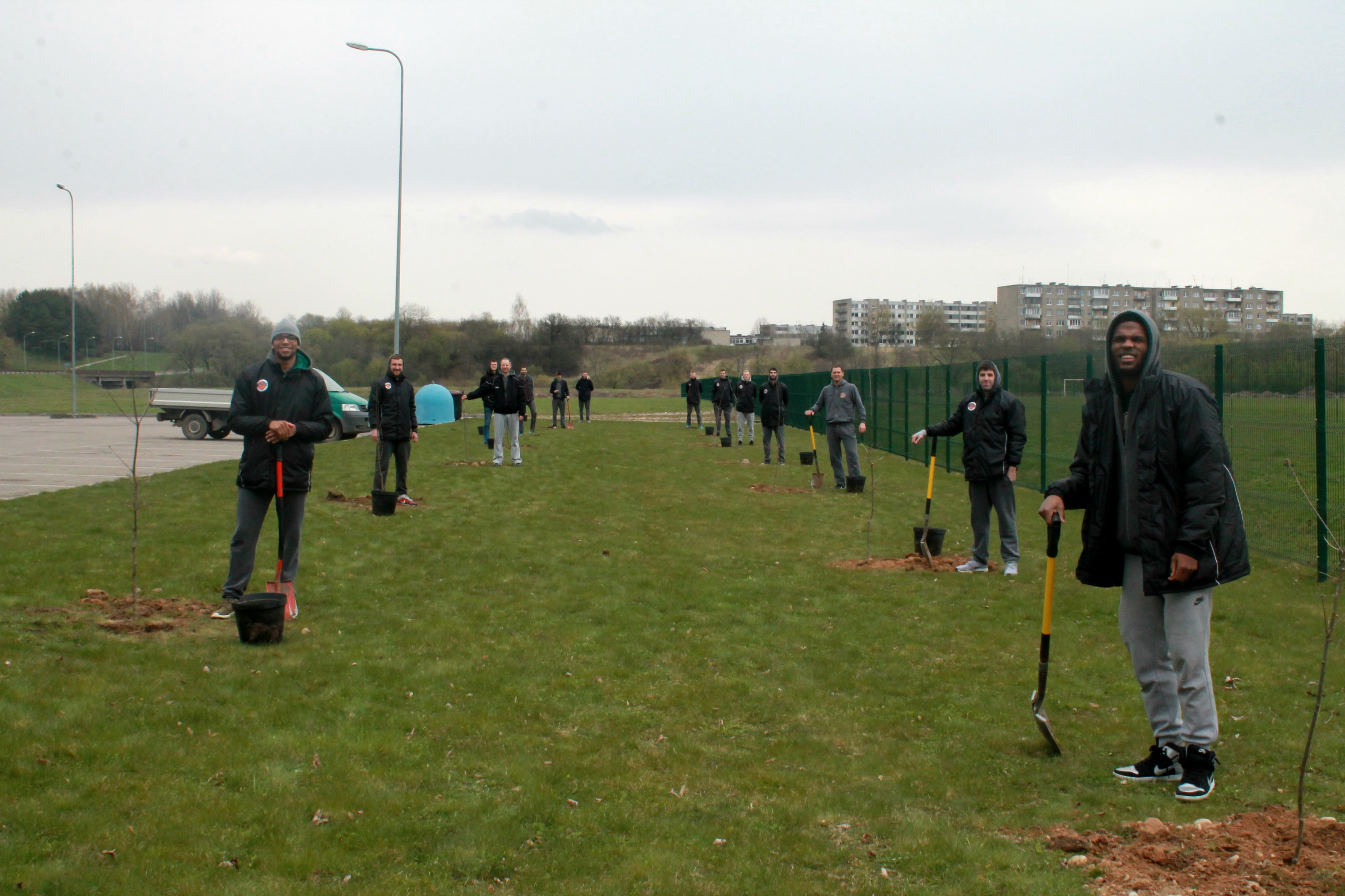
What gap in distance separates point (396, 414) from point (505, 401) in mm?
5138

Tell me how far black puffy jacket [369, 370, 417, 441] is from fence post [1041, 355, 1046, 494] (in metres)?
9.77

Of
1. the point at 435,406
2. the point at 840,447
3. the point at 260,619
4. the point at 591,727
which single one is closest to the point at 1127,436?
the point at 591,727

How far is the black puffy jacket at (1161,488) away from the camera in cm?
418

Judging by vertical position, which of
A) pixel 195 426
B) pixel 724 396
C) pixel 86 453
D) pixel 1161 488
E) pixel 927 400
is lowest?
pixel 86 453

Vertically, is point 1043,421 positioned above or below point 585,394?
below

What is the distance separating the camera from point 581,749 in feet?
16.4

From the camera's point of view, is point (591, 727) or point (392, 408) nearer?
point (591, 727)

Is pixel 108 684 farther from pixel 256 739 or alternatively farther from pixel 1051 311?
pixel 1051 311

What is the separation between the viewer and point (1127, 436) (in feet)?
14.6

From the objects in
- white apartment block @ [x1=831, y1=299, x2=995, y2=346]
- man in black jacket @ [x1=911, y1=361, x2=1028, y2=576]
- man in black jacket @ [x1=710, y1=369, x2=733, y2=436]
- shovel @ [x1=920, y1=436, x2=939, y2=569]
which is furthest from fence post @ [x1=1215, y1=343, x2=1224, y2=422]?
white apartment block @ [x1=831, y1=299, x2=995, y2=346]

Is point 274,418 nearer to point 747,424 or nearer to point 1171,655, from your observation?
point 1171,655

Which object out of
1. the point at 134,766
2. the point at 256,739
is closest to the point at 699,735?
the point at 256,739

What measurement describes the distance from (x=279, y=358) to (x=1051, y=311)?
403ft

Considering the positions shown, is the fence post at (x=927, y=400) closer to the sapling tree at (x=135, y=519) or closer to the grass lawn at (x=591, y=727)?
the grass lawn at (x=591, y=727)
